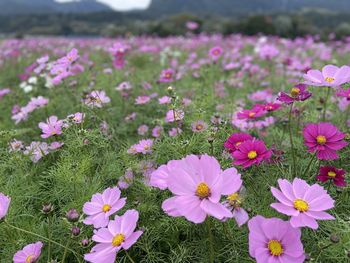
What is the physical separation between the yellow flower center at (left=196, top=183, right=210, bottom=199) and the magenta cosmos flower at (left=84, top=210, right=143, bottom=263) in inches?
7.1

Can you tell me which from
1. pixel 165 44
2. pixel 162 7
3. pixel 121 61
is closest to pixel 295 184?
pixel 121 61

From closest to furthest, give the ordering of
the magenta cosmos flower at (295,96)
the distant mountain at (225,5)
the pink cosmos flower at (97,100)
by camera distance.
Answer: the magenta cosmos flower at (295,96) → the pink cosmos flower at (97,100) → the distant mountain at (225,5)

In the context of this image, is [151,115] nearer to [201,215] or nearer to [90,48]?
[201,215]

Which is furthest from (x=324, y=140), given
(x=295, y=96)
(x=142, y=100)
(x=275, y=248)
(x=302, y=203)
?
(x=142, y=100)

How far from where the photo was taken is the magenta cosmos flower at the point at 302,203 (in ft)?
2.75

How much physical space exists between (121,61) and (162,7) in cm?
7647

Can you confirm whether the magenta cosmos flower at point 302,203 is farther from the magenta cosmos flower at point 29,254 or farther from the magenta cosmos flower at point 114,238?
the magenta cosmos flower at point 29,254

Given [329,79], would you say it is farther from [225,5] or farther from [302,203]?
[225,5]

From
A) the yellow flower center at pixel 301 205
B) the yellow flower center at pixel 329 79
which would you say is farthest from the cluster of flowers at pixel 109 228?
the yellow flower center at pixel 329 79

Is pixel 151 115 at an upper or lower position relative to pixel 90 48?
upper

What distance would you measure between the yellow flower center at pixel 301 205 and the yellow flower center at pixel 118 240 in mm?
424

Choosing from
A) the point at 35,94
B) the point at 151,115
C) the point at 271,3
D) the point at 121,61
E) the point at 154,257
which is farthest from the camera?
the point at 271,3

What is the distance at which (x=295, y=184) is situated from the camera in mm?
942

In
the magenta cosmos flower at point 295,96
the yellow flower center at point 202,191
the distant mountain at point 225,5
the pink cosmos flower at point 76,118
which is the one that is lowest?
the distant mountain at point 225,5
